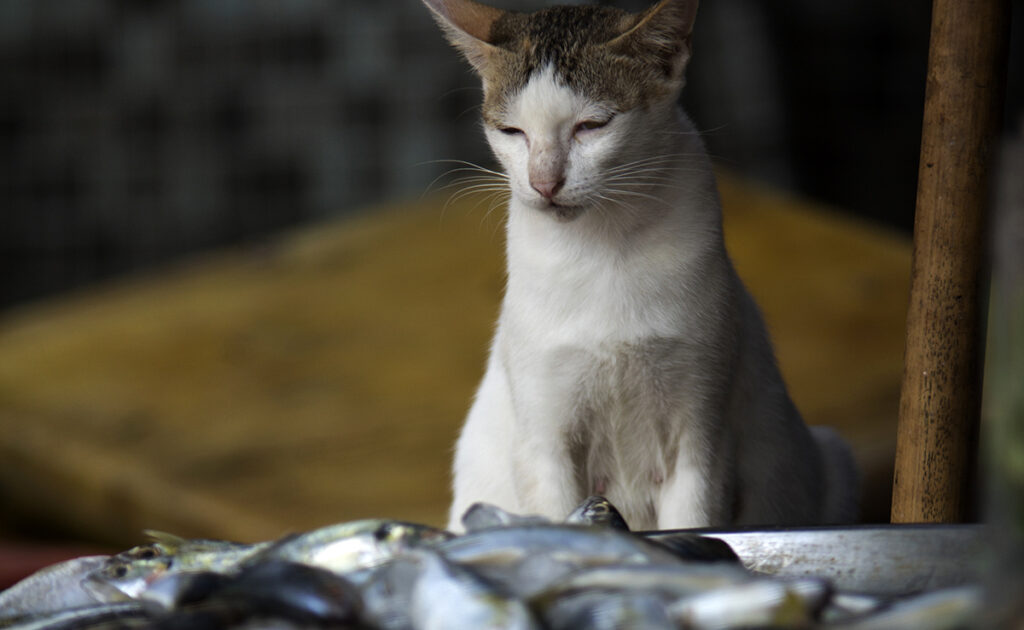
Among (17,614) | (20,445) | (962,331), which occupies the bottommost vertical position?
(20,445)

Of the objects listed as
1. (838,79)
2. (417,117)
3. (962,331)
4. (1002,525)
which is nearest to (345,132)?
(417,117)

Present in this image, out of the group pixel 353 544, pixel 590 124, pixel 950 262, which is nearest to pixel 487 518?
pixel 353 544

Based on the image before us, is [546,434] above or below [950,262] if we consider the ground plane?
below

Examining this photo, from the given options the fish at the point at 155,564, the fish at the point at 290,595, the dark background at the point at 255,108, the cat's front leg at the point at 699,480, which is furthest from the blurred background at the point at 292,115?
the fish at the point at 290,595

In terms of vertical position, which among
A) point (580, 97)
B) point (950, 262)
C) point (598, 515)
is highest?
point (580, 97)

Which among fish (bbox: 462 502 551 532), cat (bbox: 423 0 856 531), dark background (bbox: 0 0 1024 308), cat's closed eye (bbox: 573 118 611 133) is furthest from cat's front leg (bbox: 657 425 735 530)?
dark background (bbox: 0 0 1024 308)

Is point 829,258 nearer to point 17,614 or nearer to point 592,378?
point 592,378

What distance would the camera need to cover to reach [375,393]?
210 cm

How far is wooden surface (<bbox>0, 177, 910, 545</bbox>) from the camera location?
5.81 ft

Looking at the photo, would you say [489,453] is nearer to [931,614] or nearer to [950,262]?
[950,262]

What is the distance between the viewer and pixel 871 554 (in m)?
0.69

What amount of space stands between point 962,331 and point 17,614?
0.66 metres

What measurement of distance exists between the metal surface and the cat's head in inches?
16.4

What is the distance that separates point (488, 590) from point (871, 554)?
0.28m
